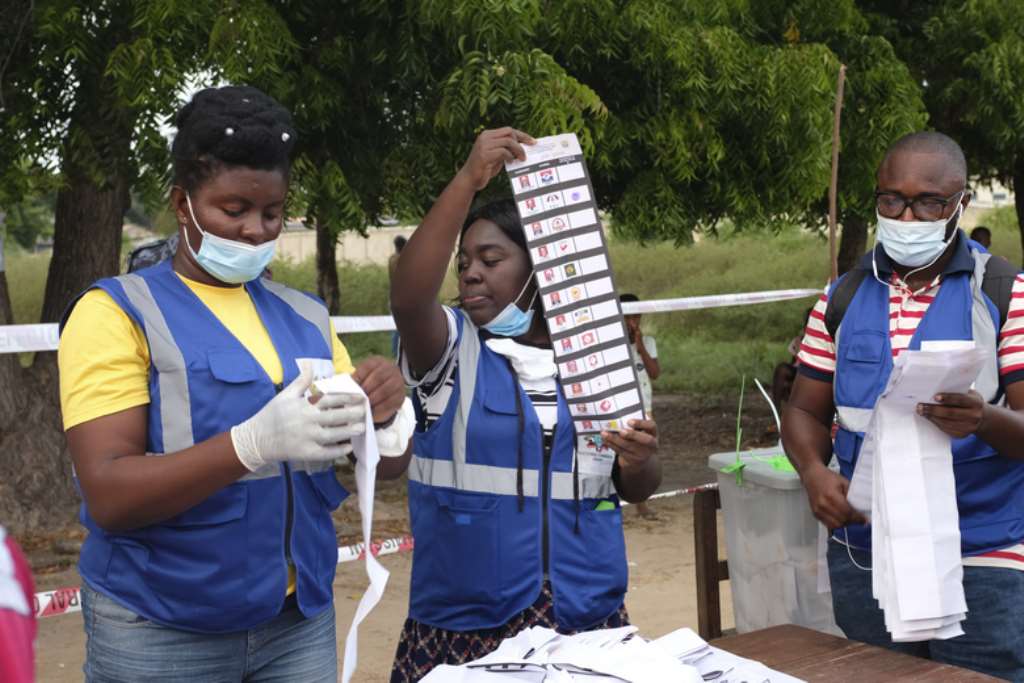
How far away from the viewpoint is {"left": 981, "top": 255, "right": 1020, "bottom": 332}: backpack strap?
298 centimetres

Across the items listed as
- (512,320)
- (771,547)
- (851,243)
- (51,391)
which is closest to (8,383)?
(51,391)

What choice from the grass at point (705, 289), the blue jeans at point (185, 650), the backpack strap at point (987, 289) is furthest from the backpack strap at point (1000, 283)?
the grass at point (705, 289)

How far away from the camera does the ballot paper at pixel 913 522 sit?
2.79 m

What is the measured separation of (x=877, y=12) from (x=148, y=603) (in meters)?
9.54

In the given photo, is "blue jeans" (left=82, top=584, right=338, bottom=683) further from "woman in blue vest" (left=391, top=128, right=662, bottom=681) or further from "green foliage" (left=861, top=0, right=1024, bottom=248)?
"green foliage" (left=861, top=0, right=1024, bottom=248)

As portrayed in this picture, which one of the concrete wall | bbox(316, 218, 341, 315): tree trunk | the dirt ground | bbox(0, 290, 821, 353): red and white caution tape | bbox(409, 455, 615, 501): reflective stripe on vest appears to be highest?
the concrete wall

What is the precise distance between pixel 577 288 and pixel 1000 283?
109 cm

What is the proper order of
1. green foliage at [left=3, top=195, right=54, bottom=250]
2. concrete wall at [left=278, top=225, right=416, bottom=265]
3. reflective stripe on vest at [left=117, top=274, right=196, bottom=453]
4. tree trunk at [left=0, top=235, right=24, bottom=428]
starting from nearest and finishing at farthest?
reflective stripe on vest at [left=117, top=274, right=196, bottom=453], tree trunk at [left=0, top=235, right=24, bottom=428], green foliage at [left=3, top=195, right=54, bottom=250], concrete wall at [left=278, top=225, right=416, bottom=265]

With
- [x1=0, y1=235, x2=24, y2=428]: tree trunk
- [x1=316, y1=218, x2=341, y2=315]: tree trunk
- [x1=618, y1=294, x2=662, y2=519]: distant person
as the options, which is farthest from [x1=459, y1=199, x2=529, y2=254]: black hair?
[x1=316, y1=218, x2=341, y2=315]: tree trunk

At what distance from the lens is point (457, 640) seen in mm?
2865

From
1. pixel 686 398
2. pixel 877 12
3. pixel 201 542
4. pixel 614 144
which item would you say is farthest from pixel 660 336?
pixel 201 542

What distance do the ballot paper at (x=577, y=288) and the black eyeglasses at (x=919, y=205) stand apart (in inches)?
31.9

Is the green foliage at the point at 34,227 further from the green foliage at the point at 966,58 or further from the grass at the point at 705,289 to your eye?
the green foliage at the point at 966,58

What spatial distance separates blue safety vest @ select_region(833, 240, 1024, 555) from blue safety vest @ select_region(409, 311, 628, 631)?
2.26 feet
